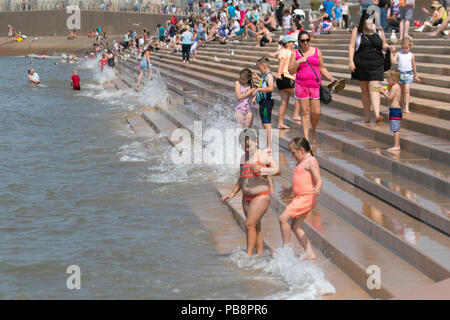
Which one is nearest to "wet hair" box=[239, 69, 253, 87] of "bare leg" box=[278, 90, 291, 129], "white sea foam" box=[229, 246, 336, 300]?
"bare leg" box=[278, 90, 291, 129]

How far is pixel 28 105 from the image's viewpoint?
27.6 m

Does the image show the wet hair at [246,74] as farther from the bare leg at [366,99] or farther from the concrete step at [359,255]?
the concrete step at [359,255]

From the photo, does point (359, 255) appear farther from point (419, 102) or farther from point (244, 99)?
point (419, 102)

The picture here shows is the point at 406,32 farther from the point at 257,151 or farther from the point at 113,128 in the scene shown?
the point at 257,151

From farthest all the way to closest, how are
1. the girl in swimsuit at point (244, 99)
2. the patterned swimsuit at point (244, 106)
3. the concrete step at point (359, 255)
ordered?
the patterned swimsuit at point (244, 106) → the girl in swimsuit at point (244, 99) → the concrete step at point (359, 255)

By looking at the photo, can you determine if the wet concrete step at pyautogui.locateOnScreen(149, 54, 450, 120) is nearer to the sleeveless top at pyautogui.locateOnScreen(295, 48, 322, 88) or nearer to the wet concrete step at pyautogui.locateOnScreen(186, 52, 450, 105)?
the wet concrete step at pyautogui.locateOnScreen(186, 52, 450, 105)

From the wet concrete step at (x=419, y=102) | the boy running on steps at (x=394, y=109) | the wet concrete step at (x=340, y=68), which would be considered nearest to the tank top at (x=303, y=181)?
the boy running on steps at (x=394, y=109)

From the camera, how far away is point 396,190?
8703 mm

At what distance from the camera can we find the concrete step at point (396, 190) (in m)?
7.79

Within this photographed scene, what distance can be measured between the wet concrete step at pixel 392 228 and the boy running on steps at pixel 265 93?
2.37 m

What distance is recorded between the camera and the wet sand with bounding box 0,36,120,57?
68.6 meters

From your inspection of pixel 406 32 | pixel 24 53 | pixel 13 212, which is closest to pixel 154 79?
pixel 406 32

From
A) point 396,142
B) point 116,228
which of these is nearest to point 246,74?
point 396,142

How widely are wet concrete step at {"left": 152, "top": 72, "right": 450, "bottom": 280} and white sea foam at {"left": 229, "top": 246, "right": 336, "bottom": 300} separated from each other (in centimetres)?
86
